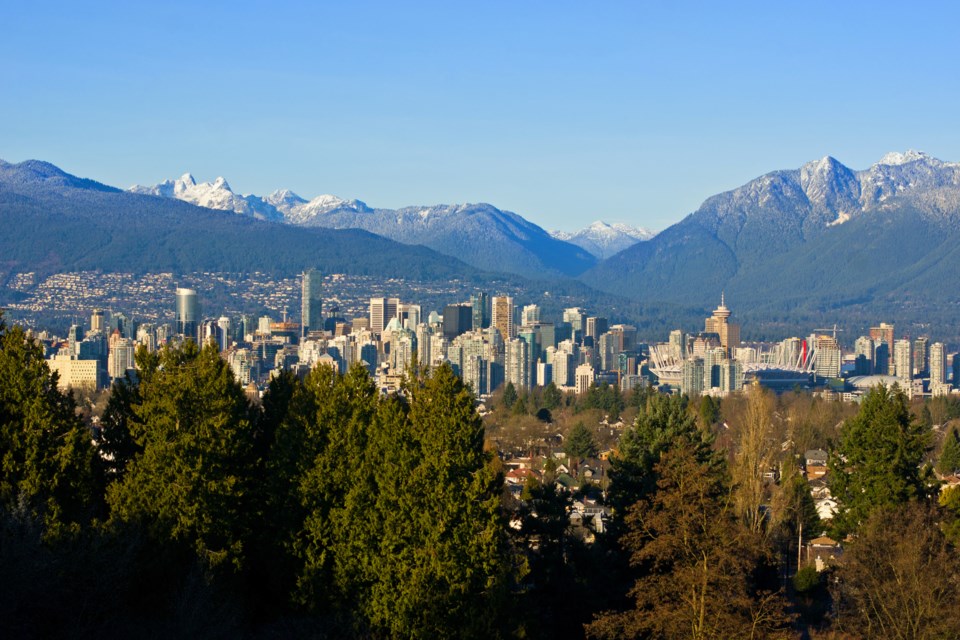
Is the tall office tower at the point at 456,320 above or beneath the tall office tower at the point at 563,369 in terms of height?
above

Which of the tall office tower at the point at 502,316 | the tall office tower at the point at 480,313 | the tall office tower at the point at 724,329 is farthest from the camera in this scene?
the tall office tower at the point at 724,329

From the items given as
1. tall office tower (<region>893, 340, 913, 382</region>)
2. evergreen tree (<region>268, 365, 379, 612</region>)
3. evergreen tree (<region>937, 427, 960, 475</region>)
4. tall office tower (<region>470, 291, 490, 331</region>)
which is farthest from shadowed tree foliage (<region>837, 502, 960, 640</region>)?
tall office tower (<region>470, 291, 490, 331</region>)

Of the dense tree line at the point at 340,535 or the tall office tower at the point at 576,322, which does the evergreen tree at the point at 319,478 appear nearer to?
the dense tree line at the point at 340,535

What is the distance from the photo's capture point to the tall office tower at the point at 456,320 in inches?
5881

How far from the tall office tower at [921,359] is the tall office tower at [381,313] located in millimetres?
58679

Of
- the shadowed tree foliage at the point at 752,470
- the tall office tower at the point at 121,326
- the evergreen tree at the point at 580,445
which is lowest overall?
the evergreen tree at the point at 580,445

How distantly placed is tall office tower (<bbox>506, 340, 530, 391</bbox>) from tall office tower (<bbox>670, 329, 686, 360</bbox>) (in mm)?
27705

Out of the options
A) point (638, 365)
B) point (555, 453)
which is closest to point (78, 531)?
point (555, 453)

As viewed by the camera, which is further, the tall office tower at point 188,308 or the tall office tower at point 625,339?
the tall office tower at point 188,308

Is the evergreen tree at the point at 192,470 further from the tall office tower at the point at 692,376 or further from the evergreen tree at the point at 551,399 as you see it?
the tall office tower at the point at 692,376

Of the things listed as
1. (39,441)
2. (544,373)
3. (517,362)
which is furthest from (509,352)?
(39,441)

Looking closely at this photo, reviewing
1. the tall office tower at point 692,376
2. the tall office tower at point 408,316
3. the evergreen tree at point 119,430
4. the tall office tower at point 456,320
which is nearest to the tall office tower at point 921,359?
the tall office tower at point 692,376

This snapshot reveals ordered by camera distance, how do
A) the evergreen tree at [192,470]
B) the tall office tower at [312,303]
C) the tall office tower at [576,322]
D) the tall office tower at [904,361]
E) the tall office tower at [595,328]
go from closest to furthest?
1. the evergreen tree at [192,470]
2. the tall office tower at [904,361]
3. the tall office tower at [576,322]
4. the tall office tower at [595,328]
5. the tall office tower at [312,303]

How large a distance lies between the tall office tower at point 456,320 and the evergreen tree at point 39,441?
13049 cm
